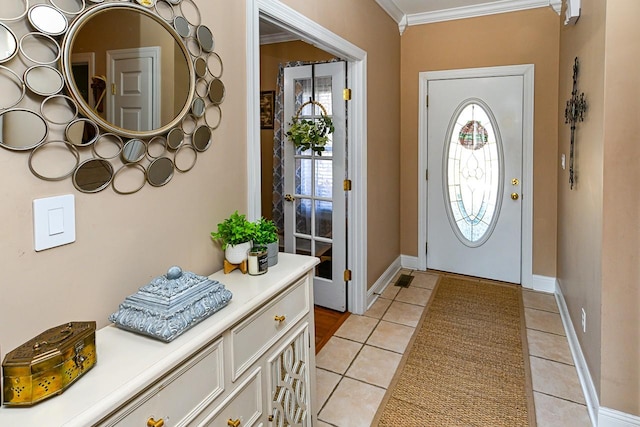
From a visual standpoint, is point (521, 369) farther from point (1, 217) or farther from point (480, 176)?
point (1, 217)

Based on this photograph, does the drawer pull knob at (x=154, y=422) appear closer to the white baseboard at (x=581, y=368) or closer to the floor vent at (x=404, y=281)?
the white baseboard at (x=581, y=368)

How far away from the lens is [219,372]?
122cm

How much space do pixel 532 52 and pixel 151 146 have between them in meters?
3.55

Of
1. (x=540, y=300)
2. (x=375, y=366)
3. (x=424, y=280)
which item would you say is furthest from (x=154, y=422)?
(x=540, y=300)

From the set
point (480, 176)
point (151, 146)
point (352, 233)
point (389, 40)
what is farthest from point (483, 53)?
point (151, 146)

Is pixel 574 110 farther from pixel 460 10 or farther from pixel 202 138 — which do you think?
pixel 202 138

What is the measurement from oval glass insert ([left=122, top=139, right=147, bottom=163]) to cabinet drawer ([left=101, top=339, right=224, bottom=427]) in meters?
0.63

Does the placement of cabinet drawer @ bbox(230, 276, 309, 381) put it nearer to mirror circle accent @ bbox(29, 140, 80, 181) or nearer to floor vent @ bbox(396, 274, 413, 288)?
mirror circle accent @ bbox(29, 140, 80, 181)

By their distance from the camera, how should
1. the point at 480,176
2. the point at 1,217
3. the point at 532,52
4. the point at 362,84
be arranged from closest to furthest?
the point at 1,217 → the point at 362,84 → the point at 532,52 → the point at 480,176

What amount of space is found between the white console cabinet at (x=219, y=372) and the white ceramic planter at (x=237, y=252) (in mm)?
57

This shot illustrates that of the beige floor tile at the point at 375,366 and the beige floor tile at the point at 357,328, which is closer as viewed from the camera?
the beige floor tile at the point at 375,366

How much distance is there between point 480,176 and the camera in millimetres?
3945

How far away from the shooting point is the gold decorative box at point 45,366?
32.7 inches

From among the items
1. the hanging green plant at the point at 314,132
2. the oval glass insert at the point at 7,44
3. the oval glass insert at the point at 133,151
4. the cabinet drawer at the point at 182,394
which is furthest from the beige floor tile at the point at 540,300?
the oval glass insert at the point at 7,44
